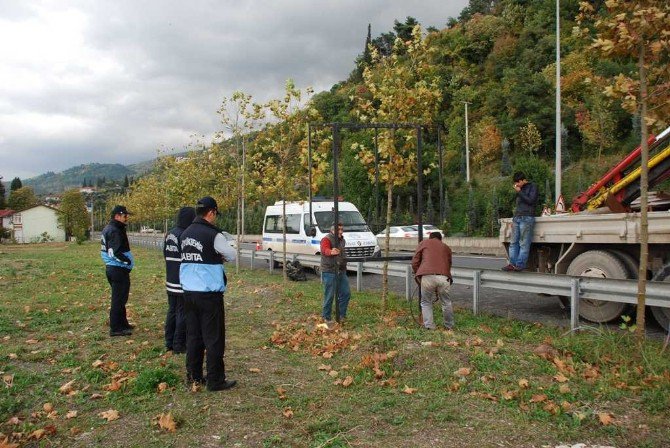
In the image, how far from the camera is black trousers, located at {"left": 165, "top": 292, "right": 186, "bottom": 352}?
6.85 m

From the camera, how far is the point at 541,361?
5715mm

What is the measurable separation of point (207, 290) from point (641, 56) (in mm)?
5136

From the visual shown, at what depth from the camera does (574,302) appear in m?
7.53

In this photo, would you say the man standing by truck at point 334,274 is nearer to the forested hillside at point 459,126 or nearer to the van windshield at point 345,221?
the forested hillside at point 459,126

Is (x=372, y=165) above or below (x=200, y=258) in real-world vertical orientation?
above

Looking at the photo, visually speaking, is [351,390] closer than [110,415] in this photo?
No

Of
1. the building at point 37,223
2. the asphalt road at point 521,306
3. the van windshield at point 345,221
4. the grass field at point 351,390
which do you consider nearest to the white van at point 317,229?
the van windshield at point 345,221

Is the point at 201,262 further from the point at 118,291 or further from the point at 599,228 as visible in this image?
the point at 599,228

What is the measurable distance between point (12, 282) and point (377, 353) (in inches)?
569

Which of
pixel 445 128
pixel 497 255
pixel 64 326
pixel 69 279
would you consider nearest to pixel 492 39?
pixel 445 128

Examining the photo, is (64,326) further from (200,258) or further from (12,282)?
(12,282)

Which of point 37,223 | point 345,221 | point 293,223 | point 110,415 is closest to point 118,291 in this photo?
point 110,415

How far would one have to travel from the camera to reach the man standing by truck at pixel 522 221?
9.12 meters

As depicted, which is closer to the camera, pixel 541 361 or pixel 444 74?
pixel 541 361
